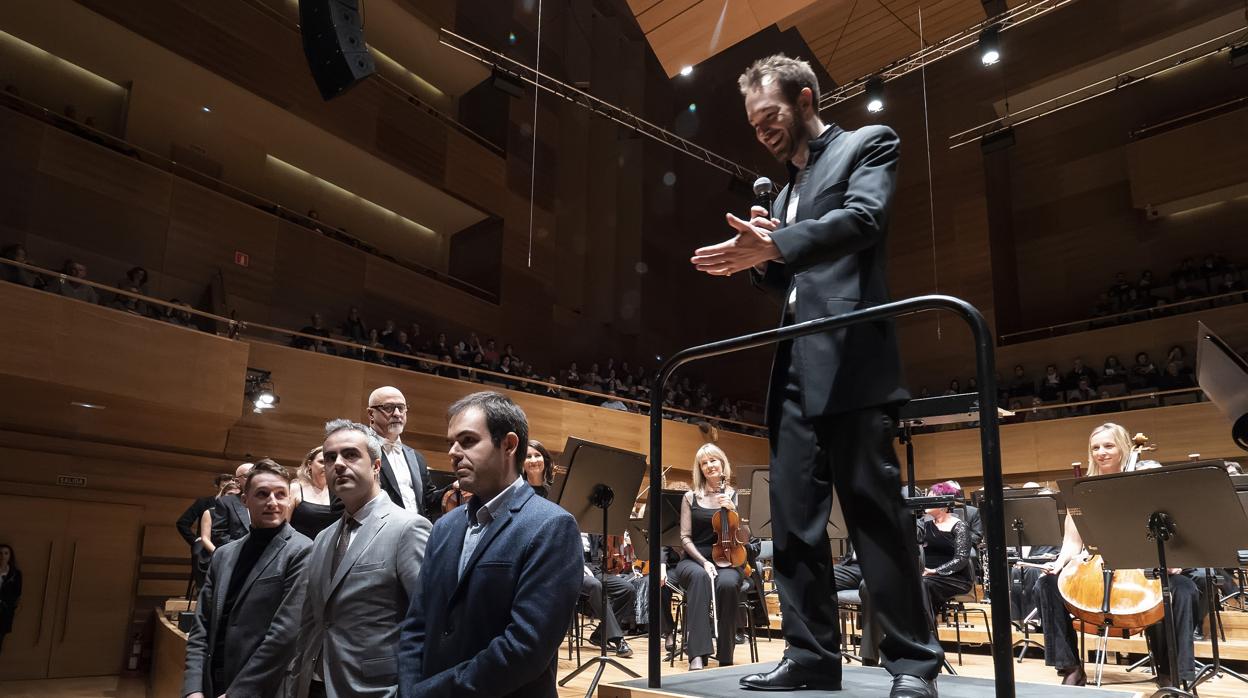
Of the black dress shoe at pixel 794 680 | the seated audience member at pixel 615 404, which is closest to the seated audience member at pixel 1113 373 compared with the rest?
the seated audience member at pixel 615 404

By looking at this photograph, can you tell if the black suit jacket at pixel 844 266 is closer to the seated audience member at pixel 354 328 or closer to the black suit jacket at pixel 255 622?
the black suit jacket at pixel 255 622

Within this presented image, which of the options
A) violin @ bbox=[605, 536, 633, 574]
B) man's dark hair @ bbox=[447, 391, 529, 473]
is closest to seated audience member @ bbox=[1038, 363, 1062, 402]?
violin @ bbox=[605, 536, 633, 574]

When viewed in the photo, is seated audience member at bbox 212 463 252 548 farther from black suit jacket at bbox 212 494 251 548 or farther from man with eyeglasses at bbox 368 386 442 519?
man with eyeglasses at bbox 368 386 442 519

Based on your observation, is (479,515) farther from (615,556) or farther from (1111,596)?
(615,556)

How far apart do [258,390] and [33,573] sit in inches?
122

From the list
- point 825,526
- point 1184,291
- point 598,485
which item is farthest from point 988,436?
point 1184,291

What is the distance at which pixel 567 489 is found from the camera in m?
4.81

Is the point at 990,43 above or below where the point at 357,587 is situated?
above

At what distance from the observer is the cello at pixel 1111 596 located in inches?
165

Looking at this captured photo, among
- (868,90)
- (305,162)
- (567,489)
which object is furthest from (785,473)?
(305,162)

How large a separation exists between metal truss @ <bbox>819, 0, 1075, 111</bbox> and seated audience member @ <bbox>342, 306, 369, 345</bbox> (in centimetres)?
798

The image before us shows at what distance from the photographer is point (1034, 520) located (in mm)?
5914

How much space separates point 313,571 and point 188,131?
37.4ft

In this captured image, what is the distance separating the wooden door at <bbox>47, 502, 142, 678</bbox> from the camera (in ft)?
31.0
